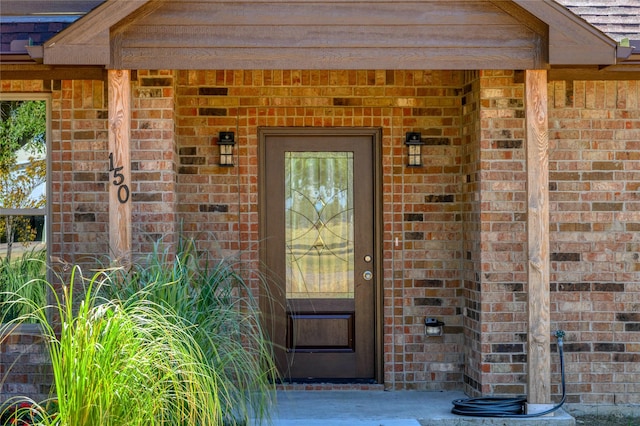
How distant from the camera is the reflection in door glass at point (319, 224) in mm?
7633

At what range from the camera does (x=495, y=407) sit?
21.1 ft

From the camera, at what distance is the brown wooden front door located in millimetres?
7609

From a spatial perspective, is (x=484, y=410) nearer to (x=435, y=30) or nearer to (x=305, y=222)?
(x=305, y=222)

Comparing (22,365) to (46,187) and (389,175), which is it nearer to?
(46,187)

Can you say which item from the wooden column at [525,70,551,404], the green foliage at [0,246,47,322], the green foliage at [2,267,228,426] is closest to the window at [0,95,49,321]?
the green foliage at [0,246,47,322]

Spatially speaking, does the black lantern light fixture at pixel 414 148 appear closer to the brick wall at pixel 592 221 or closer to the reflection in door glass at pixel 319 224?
the reflection in door glass at pixel 319 224

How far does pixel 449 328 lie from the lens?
7539 mm

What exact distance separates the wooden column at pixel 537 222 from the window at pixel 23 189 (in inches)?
153

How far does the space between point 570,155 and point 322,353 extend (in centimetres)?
274

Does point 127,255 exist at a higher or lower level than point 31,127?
lower

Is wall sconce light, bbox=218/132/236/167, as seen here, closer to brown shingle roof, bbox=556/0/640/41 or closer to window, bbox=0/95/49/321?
window, bbox=0/95/49/321

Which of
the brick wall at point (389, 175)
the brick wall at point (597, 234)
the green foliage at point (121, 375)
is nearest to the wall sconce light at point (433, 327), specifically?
the brick wall at point (389, 175)

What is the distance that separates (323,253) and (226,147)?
1.28 metres

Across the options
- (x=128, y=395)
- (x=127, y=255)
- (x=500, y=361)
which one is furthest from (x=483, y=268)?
(x=128, y=395)
